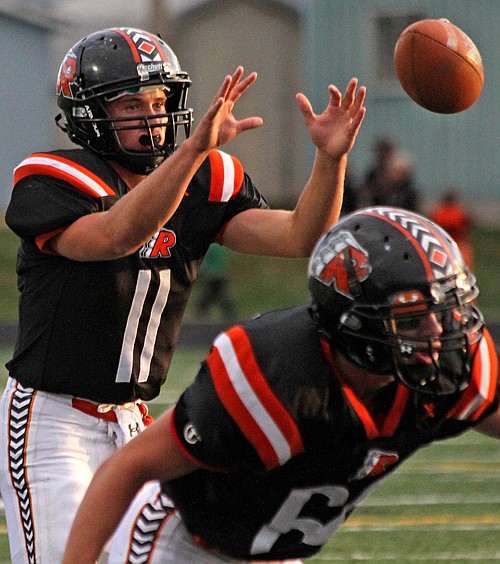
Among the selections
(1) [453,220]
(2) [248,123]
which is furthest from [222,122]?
(1) [453,220]

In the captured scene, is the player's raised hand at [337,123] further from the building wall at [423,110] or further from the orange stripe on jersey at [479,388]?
the building wall at [423,110]

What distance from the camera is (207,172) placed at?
149 inches

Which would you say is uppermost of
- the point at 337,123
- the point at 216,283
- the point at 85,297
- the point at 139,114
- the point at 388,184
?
the point at 337,123

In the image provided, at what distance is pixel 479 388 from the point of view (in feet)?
8.97

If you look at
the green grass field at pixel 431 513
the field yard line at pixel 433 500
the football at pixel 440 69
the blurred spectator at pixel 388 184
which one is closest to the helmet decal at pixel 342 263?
the football at pixel 440 69

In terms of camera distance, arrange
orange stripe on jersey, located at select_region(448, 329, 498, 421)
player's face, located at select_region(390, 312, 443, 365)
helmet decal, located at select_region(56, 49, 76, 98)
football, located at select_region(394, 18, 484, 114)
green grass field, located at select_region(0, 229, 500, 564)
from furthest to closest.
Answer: green grass field, located at select_region(0, 229, 500, 564) < football, located at select_region(394, 18, 484, 114) < helmet decal, located at select_region(56, 49, 76, 98) < orange stripe on jersey, located at select_region(448, 329, 498, 421) < player's face, located at select_region(390, 312, 443, 365)

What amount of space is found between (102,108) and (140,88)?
0.12 m

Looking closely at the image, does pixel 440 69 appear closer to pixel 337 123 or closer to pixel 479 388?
pixel 337 123

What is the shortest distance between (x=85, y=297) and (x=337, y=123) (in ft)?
2.58

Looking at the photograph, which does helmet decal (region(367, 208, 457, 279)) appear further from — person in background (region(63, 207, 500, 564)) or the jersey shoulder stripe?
the jersey shoulder stripe

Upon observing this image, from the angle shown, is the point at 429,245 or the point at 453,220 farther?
the point at 453,220

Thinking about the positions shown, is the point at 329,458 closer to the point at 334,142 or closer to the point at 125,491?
the point at 125,491

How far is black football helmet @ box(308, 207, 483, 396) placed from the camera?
263cm

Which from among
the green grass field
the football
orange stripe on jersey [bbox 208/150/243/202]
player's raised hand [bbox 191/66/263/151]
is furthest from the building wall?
player's raised hand [bbox 191/66/263/151]
